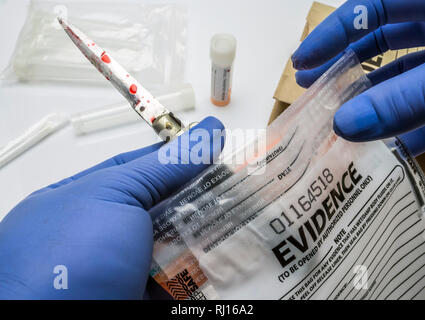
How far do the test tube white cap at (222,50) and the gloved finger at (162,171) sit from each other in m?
0.28

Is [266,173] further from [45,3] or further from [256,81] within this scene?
[45,3]

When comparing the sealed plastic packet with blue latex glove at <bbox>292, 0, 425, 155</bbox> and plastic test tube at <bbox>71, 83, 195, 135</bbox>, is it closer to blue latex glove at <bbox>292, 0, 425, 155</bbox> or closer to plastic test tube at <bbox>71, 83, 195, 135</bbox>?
blue latex glove at <bbox>292, 0, 425, 155</bbox>

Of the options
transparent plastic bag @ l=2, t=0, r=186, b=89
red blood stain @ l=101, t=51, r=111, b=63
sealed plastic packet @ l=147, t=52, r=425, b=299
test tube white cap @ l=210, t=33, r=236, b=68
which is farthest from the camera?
transparent plastic bag @ l=2, t=0, r=186, b=89

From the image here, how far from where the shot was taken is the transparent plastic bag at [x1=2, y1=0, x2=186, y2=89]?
857mm

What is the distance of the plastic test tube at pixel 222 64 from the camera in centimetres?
72

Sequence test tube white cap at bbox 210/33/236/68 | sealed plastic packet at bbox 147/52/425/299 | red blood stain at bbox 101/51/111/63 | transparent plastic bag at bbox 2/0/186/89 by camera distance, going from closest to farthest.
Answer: sealed plastic packet at bbox 147/52/425/299 < red blood stain at bbox 101/51/111/63 < test tube white cap at bbox 210/33/236/68 < transparent plastic bag at bbox 2/0/186/89

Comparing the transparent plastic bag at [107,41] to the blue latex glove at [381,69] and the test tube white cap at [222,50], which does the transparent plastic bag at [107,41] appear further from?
the blue latex glove at [381,69]

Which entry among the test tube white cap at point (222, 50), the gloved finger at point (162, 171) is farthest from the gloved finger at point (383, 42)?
the gloved finger at point (162, 171)

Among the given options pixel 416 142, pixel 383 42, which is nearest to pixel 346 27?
pixel 383 42

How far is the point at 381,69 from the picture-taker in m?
0.63

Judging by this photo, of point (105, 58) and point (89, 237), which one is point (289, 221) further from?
point (105, 58)

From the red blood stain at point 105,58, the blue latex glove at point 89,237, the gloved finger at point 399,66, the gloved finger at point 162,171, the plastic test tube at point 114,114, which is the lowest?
the blue latex glove at point 89,237

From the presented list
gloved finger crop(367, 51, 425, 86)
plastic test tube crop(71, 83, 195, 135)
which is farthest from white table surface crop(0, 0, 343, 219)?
gloved finger crop(367, 51, 425, 86)

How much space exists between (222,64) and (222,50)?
0.03 meters
